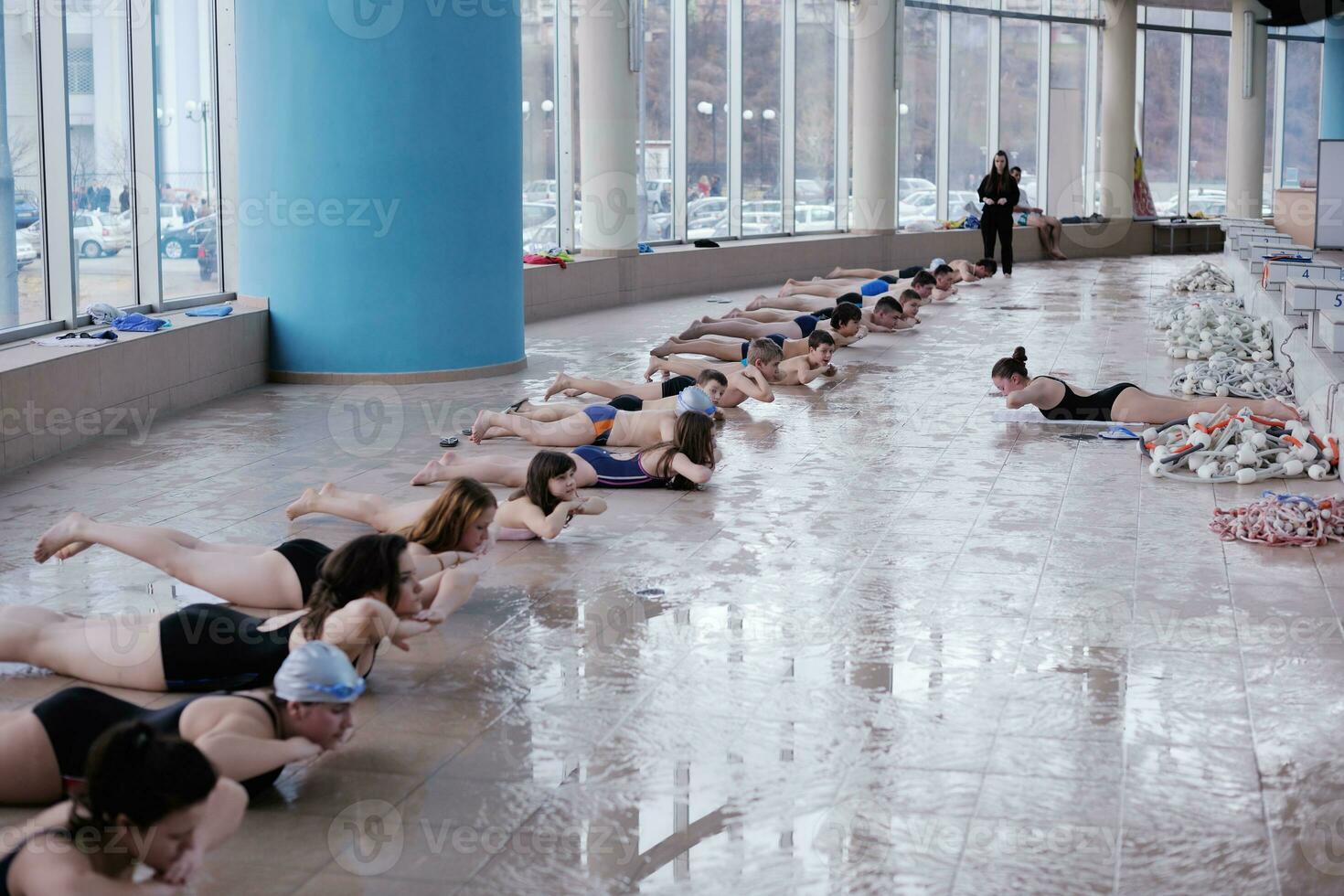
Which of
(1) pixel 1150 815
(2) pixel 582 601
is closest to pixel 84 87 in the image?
(2) pixel 582 601

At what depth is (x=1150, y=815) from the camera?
3.51m

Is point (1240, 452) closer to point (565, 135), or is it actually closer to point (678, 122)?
point (565, 135)

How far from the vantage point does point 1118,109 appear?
25484mm

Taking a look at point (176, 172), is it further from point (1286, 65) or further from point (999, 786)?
point (1286, 65)

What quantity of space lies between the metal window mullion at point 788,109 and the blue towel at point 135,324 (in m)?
13.1

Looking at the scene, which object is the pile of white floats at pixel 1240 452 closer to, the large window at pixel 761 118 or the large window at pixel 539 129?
the large window at pixel 539 129

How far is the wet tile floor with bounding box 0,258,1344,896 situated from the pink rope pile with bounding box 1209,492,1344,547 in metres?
0.15

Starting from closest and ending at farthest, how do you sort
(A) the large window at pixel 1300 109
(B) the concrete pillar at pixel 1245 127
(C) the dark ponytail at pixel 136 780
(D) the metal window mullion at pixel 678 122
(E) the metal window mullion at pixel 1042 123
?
(C) the dark ponytail at pixel 136 780 → (D) the metal window mullion at pixel 678 122 → (B) the concrete pillar at pixel 1245 127 → (E) the metal window mullion at pixel 1042 123 → (A) the large window at pixel 1300 109

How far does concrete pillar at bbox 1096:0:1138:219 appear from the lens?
25.3 metres

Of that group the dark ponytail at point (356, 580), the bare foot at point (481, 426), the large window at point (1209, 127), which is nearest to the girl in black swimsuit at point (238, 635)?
the dark ponytail at point (356, 580)

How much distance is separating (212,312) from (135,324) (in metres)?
1.03

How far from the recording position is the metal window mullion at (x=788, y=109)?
21.2 m

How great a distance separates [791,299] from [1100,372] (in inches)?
142

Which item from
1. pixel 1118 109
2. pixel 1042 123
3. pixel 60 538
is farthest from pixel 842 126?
pixel 60 538
